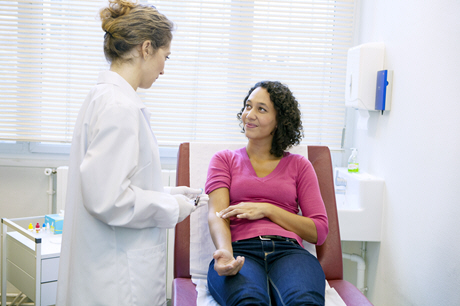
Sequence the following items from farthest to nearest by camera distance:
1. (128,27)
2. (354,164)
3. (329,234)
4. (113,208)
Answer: (354,164) < (329,234) < (128,27) < (113,208)

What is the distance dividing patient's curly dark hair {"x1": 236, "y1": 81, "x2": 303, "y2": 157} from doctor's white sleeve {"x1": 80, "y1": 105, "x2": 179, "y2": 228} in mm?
857

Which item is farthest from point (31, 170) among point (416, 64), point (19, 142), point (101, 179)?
point (416, 64)

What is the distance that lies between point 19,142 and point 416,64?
89.2 inches

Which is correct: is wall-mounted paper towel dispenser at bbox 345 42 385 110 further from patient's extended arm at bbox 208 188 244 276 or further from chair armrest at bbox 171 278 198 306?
chair armrest at bbox 171 278 198 306

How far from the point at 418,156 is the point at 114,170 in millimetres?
1403

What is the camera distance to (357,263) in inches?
97.1

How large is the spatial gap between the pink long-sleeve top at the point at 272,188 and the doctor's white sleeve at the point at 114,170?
63 cm

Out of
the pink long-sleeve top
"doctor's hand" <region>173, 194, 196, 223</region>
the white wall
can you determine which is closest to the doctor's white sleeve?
"doctor's hand" <region>173, 194, 196, 223</region>

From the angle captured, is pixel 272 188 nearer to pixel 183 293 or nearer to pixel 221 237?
pixel 221 237

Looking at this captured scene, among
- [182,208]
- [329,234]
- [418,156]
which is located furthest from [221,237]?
[418,156]

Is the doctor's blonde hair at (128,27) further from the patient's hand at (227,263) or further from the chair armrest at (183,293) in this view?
the chair armrest at (183,293)

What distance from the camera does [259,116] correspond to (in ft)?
6.03

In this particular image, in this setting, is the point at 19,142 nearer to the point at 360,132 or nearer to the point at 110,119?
the point at 110,119

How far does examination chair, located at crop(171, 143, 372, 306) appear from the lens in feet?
5.27
